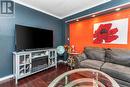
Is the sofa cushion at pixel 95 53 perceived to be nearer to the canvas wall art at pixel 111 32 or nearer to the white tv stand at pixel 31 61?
the canvas wall art at pixel 111 32

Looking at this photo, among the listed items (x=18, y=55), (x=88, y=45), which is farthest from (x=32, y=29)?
(x=88, y=45)

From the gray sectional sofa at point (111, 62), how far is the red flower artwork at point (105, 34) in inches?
13.0

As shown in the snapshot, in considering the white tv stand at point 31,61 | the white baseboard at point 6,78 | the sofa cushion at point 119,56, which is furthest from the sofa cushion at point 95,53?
the white baseboard at point 6,78

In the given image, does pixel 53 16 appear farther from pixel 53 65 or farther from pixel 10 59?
pixel 10 59

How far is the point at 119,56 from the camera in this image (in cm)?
271

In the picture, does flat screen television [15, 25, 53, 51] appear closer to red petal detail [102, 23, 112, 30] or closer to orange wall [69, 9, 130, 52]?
orange wall [69, 9, 130, 52]

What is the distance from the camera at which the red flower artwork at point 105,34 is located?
3.10 m

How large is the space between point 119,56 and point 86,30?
1.60m

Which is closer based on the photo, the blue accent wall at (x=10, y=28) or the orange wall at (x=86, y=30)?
the blue accent wall at (x=10, y=28)

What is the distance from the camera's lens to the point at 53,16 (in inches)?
179

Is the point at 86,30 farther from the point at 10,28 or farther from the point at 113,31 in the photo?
the point at 10,28

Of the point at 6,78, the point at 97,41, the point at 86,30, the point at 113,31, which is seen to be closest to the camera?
the point at 6,78

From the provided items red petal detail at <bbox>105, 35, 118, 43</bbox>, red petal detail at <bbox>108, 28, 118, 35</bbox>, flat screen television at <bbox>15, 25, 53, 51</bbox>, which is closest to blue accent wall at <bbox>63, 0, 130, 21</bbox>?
red petal detail at <bbox>108, 28, 118, 35</bbox>

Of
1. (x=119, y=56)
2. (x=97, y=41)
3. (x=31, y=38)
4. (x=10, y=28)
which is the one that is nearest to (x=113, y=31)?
(x=97, y=41)
